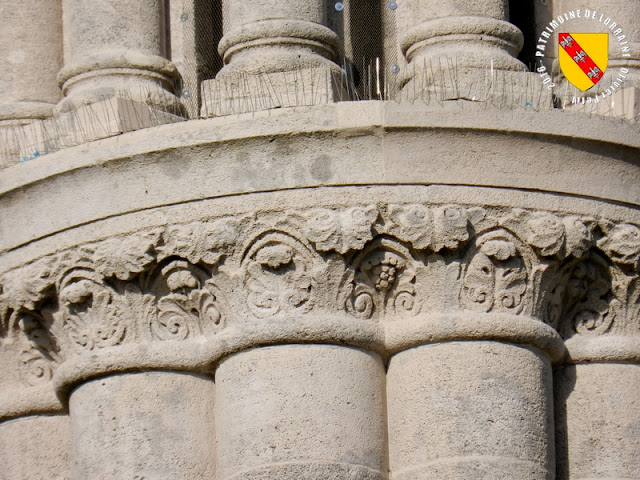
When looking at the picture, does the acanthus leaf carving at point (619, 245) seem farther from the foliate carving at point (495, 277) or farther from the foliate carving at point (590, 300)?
the foliate carving at point (495, 277)

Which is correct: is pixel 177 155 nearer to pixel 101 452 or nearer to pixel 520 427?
pixel 101 452

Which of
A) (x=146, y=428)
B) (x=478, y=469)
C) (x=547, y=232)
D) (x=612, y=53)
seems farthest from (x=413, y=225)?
(x=612, y=53)

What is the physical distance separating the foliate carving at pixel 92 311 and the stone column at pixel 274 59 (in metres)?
0.84

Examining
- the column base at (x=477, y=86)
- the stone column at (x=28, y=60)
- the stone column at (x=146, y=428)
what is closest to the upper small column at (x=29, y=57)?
the stone column at (x=28, y=60)

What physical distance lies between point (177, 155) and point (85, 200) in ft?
1.48

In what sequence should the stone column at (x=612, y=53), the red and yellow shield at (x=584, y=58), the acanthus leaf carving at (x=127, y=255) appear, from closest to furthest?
the acanthus leaf carving at (x=127, y=255), the stone column at (x=612, y=53), the red and yellow shield at (x=584, y=58)

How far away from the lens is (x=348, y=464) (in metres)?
7.55

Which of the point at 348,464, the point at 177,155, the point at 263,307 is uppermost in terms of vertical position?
the point at 177,155

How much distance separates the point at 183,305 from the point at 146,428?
0.52m

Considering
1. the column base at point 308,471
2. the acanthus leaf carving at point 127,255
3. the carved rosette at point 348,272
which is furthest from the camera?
the acanthus leaf carving at point 127,255

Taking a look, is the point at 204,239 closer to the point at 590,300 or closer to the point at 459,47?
the point at 459,47

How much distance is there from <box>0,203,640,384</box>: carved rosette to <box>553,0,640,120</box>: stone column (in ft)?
2.02

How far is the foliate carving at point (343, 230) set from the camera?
7719 mm

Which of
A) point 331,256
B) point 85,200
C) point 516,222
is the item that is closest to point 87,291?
point 85,200
